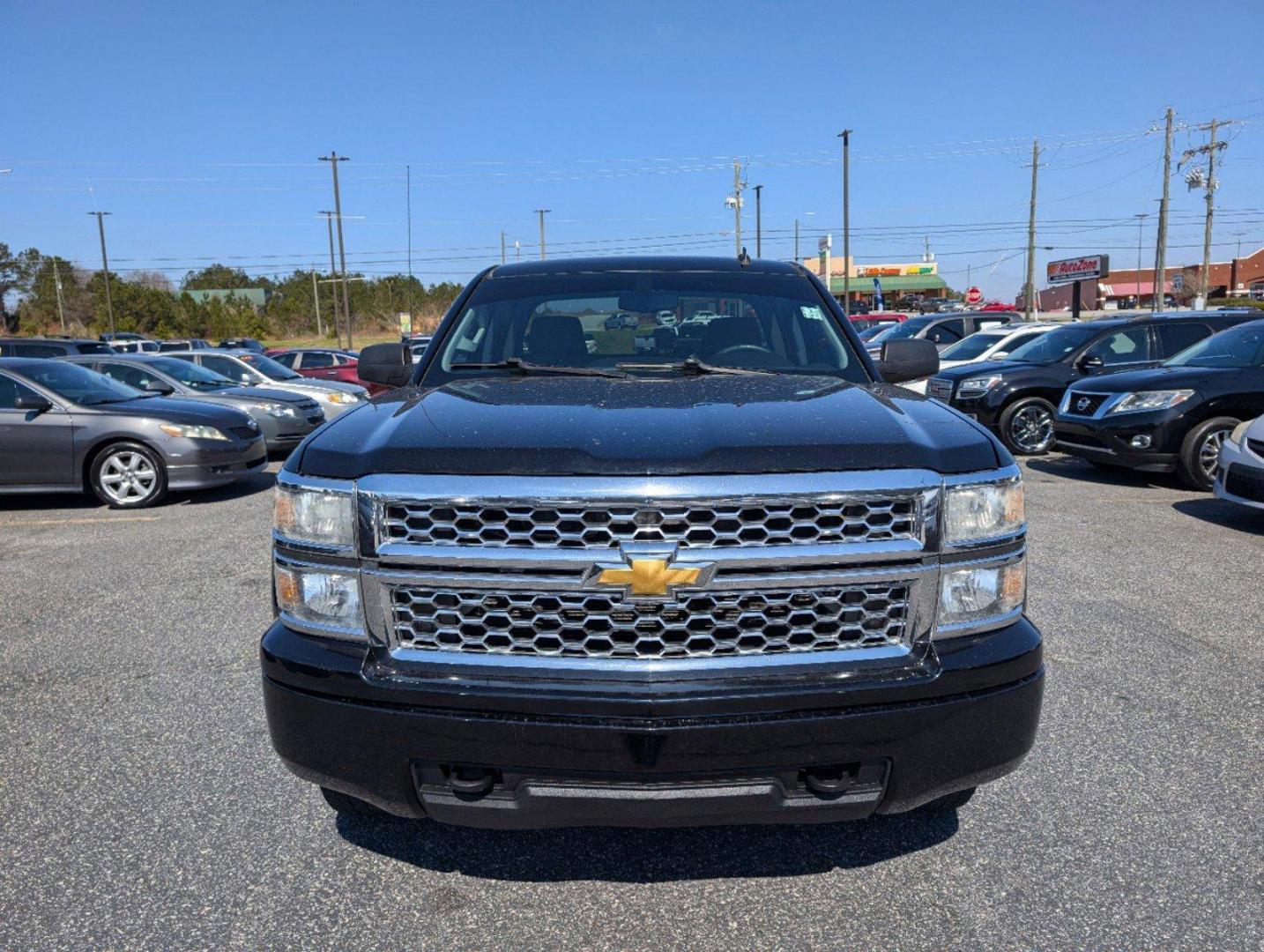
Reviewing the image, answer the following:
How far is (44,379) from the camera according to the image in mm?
9633

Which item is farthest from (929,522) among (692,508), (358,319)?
(358,319)

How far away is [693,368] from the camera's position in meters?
3.52

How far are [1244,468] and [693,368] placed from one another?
569 cm

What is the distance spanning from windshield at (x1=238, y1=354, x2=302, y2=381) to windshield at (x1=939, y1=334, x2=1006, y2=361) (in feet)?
35.8

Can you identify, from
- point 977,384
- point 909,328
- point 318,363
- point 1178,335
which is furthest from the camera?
point 318,363

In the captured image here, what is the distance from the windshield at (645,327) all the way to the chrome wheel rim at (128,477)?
659 centimetres

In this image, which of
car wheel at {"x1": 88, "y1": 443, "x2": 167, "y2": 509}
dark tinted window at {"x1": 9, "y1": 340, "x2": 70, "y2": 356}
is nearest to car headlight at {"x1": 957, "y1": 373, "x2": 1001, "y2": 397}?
car wheel at {"x1": 88, "y1": 443, "x2": 167, "y2": 509}

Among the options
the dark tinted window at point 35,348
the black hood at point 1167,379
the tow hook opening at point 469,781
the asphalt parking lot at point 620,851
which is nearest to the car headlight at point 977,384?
the black hood at point 1167,379

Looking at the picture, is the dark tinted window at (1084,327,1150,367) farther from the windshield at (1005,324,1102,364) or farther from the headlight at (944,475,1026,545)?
the headlight at (944,475,1026,545)

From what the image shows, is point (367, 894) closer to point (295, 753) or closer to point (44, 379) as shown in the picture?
point (295, 753)

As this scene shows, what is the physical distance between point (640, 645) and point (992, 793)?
5.37 ft

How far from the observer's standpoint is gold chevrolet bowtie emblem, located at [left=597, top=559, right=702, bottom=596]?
2.22m

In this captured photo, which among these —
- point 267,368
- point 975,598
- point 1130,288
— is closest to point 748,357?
point 975,598

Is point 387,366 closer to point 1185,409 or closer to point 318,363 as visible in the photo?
point 1185,409
